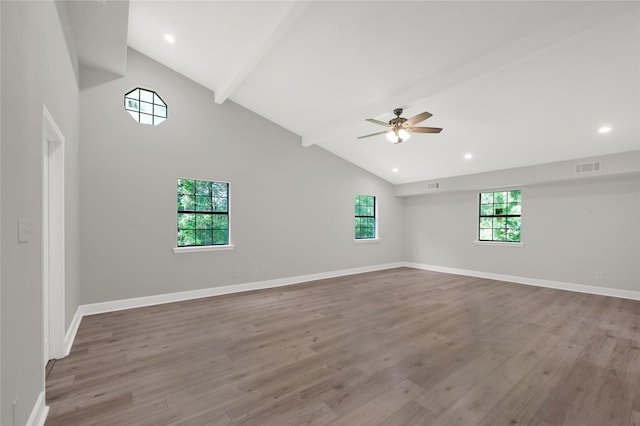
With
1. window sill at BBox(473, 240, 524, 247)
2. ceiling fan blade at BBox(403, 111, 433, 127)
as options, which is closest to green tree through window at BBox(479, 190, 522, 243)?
window sill at BBox(473, 240, 524, 247)

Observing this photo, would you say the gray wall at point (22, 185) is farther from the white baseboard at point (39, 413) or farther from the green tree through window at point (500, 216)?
the green tree through window at point (500, 216)

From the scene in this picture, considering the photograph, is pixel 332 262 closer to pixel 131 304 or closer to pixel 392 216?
pixel 392 216

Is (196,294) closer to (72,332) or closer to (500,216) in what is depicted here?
(72,332)

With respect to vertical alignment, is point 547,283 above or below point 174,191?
below

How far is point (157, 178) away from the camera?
4.37 meters

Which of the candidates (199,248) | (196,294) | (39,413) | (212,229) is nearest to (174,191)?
(212,229)

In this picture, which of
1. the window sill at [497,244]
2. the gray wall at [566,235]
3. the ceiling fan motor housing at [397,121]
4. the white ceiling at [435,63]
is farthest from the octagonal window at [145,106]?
the window sill at [497,244]

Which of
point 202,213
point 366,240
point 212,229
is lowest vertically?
point 366,240

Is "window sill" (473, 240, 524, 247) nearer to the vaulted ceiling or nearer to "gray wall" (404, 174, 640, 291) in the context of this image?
"gray wall" (404, 174, 640, 291)

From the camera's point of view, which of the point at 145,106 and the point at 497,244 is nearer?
the point at 145,106

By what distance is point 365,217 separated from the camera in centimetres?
751

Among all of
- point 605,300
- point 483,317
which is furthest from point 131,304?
point 605,300

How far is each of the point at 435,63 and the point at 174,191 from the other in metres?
4.22

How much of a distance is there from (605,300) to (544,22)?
15.4 ft
